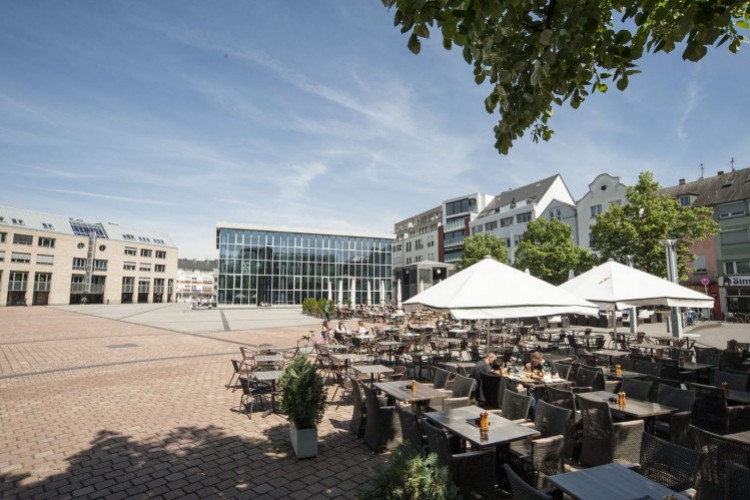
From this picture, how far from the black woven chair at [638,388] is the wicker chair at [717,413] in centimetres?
56

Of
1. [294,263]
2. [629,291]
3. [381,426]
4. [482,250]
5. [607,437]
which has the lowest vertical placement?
[381,426]

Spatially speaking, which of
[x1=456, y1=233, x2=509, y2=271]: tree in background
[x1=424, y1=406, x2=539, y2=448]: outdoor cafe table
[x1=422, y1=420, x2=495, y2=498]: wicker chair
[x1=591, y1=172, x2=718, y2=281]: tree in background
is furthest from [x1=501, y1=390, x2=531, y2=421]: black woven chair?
[x1=456, y1=233, x2=509, y2=271]: tree in background

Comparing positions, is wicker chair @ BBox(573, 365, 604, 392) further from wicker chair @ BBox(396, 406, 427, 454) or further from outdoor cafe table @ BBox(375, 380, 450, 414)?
wicker chair @ BBox(396, 406, 427, 454)

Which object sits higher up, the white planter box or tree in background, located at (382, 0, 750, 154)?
tree in background, located at (382, 0, 750, 154)

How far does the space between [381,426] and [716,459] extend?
380 cm

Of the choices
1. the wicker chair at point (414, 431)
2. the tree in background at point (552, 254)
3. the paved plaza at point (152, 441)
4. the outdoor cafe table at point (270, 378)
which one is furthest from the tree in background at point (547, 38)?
Answer: the tree in background at point (552, 254)

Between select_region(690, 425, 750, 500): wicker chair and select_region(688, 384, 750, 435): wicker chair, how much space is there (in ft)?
7.31

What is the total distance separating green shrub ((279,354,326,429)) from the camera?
220 inches

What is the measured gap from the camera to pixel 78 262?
220 feet

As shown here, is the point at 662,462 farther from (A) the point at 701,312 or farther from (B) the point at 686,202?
(B) the point at 686,202

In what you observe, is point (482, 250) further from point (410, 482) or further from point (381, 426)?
point (410, 482)

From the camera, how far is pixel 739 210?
3394 cm

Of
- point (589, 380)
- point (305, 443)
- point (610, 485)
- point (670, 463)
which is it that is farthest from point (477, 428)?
point (589, 380)

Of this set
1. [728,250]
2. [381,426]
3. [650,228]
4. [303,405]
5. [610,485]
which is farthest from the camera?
[728,250]
